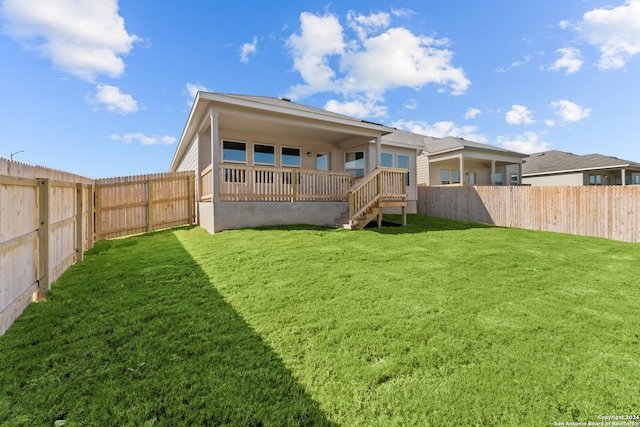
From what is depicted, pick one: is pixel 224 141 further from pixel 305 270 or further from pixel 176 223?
pixel 305 270

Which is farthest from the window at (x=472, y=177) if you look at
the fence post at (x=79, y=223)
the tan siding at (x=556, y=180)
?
the fence post at (x=79, y=223)

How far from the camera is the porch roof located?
27.7 ft

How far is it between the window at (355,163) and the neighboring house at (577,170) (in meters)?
19.5

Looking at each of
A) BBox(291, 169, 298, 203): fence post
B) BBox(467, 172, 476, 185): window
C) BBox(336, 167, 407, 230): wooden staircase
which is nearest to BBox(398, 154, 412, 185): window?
BBox(336, 167, 407, 230): wooden staircase

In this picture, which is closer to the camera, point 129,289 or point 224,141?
point 129,289

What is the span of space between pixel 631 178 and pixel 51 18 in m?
39.4

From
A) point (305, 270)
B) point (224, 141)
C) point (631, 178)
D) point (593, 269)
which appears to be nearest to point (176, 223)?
point (224, 141)

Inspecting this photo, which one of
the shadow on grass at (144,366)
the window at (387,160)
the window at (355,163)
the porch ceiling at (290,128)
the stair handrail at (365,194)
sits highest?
the porch ceiling at (290,128)

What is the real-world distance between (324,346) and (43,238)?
14.2ft

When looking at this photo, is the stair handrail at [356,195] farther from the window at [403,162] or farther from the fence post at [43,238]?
the fence post at [43,238]

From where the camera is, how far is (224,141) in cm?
1095

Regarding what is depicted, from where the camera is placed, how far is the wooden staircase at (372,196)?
9461 millimetres

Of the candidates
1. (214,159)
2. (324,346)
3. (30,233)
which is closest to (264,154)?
(214,159)

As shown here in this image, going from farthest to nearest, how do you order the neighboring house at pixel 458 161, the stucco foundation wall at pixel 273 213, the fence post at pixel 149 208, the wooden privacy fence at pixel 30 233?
the neighboring house at pixel 458 161 → the fence post at pixel 149 208 → the stucco foundation wall at pixel 273 213 → the wooden privacy fence at pixel 30 233
